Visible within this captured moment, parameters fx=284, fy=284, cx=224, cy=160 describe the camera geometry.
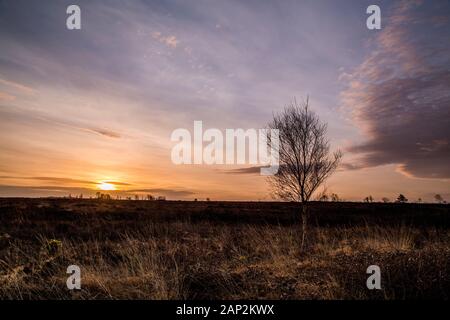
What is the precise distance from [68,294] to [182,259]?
9.50 ft

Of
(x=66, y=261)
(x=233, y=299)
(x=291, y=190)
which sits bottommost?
(x=66, y=261)
